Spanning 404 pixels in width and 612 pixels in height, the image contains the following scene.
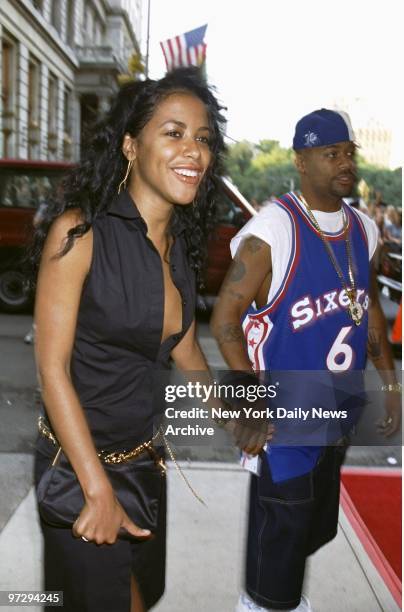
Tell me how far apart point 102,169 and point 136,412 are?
551 millimetres

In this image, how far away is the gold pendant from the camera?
1.98m

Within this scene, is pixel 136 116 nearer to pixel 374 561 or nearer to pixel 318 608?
pixel 318 608

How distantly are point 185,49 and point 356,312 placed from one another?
3.11 ft

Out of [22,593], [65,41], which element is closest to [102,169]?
[22,593]

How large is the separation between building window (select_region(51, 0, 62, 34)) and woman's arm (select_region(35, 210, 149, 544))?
4.25 metres

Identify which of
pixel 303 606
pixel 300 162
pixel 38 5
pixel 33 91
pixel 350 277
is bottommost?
pixel 303 606

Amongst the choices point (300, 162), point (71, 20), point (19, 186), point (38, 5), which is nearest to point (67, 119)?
point (38, 5)

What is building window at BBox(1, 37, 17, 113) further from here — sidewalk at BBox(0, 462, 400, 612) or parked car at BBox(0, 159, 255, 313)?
sidewalk at BBox(0, 462, 400, 612)

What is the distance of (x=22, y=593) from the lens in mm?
2232

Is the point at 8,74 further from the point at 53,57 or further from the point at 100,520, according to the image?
the point at 100,520

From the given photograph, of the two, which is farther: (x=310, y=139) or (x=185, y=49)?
(x=310, y=139)

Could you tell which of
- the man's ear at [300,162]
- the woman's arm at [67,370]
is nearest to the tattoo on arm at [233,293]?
the man's ear at [300,162]

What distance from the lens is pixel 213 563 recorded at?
2.70m

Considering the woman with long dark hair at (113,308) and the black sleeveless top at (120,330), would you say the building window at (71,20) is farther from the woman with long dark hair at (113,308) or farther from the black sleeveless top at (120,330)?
the black sleeveless top at (120,330)
